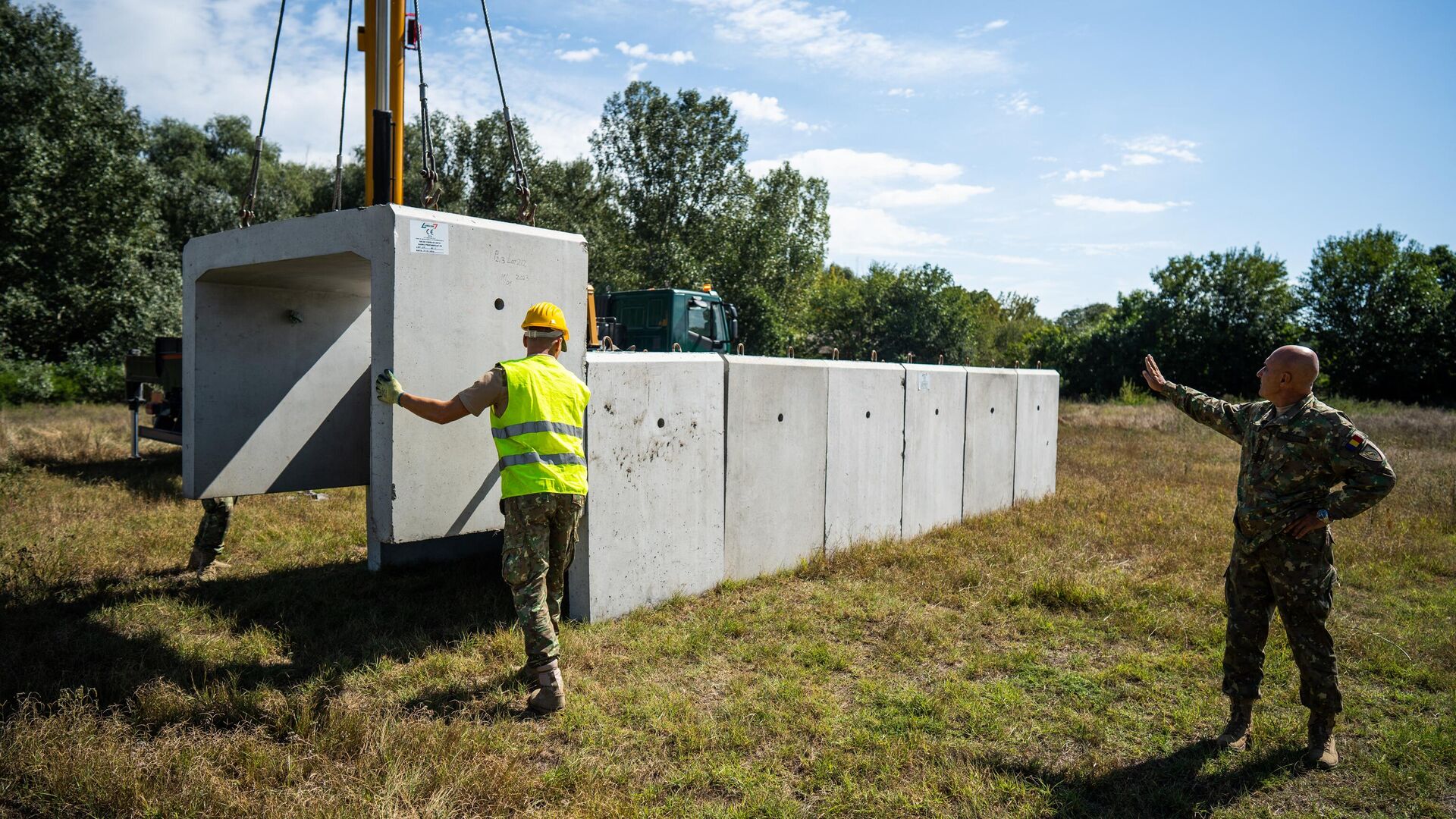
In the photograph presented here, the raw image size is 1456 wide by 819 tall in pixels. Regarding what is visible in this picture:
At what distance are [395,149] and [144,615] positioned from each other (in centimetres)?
384

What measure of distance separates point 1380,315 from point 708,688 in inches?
1682

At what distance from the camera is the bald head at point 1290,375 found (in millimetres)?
3832

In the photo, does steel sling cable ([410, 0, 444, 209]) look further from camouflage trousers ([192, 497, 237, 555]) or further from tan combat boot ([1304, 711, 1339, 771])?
tan combat boot ([1304, 711, 1339, 771])

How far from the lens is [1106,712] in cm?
455

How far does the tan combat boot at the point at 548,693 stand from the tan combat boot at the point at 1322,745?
3641 mm

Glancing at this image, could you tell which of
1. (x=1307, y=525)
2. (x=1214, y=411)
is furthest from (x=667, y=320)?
(x=1307, y=525)

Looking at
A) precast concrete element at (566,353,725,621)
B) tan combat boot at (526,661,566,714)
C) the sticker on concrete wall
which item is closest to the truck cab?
precast concrete element at (566,353,725,621)

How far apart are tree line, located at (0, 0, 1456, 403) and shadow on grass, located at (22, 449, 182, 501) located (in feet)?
45.3

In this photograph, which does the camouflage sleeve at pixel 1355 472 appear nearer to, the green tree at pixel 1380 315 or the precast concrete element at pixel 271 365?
the precast concrete element at pixel 271 365

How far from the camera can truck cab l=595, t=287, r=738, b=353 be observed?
1252 cm

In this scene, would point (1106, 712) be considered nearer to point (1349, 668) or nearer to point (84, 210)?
point (1349, 668)

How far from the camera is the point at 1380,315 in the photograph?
3609 cm

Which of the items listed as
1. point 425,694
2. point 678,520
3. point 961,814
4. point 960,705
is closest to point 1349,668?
point 960,705

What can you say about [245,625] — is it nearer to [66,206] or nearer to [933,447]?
[933,447]
